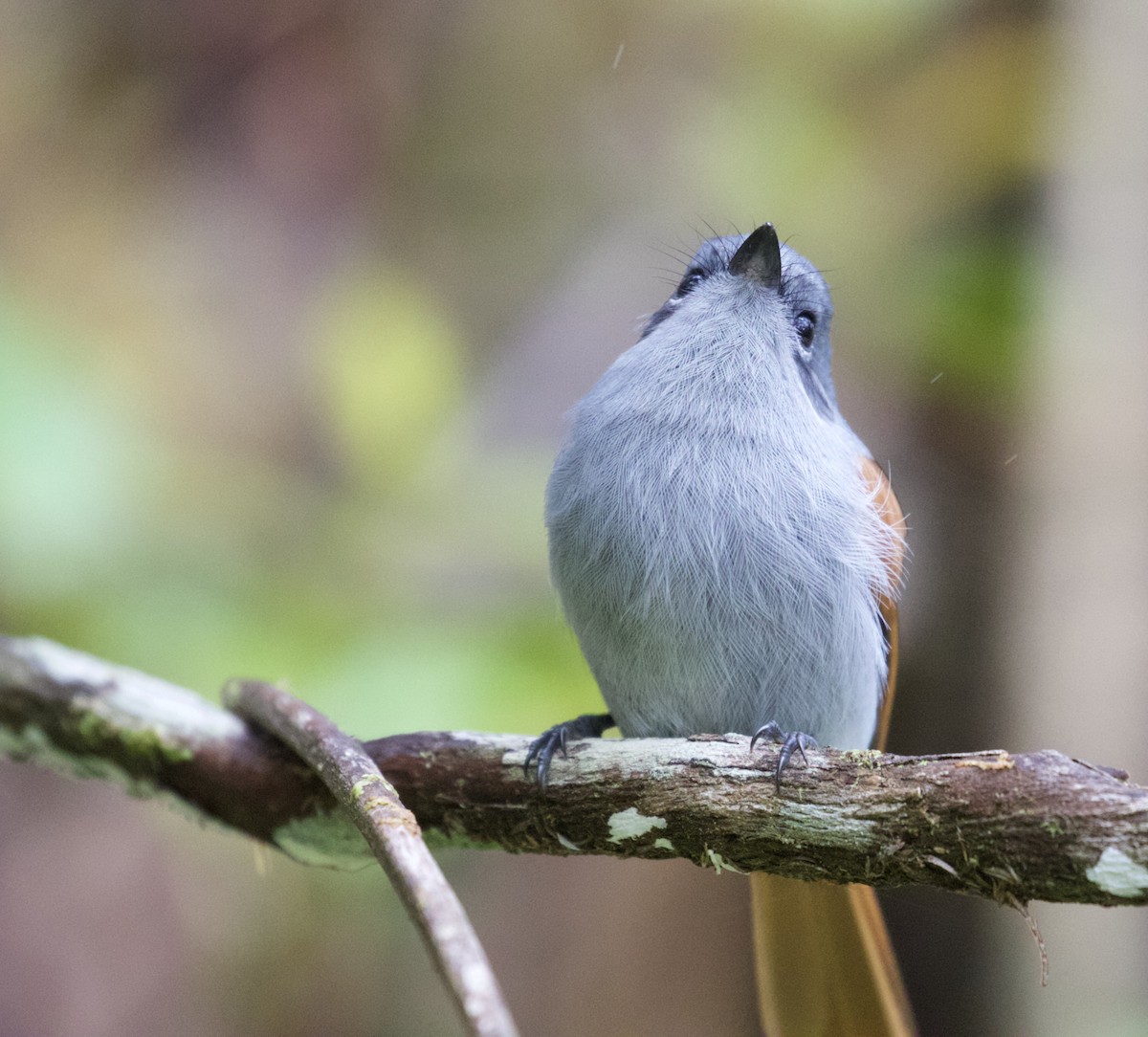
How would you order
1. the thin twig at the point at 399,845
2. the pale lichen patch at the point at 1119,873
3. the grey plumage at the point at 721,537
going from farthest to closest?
the grey plumage at the point at 721,537, the pale lichen patch at the point at 1119,873, the thin twig at the point at 399,845

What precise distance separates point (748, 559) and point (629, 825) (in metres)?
0.60

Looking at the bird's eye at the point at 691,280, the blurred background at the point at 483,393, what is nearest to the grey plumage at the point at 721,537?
the bird's eye at the point at 691,280

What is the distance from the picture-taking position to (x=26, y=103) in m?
4.48

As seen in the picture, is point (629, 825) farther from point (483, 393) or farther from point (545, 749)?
point (483, 393)

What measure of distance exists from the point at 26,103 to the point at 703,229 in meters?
2.70

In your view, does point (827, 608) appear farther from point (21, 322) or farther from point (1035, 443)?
point (21, 322)

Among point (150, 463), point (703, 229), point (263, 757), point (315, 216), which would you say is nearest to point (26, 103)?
point (315, 216)

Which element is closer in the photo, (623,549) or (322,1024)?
(623,549)

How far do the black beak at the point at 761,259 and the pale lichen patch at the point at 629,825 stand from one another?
119 centimetres

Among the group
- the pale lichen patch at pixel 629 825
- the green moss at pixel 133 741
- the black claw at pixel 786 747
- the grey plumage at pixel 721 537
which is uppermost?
the grey plumage at pixel 721 537

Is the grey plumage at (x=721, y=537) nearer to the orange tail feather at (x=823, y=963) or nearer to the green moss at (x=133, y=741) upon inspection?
the orange tail feather at (x=823, y=963)

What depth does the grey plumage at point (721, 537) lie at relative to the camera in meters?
2.21

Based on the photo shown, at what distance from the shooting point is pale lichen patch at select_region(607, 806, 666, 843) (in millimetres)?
1818

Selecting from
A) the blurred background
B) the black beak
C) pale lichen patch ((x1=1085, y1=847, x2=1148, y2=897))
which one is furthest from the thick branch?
the black beak
